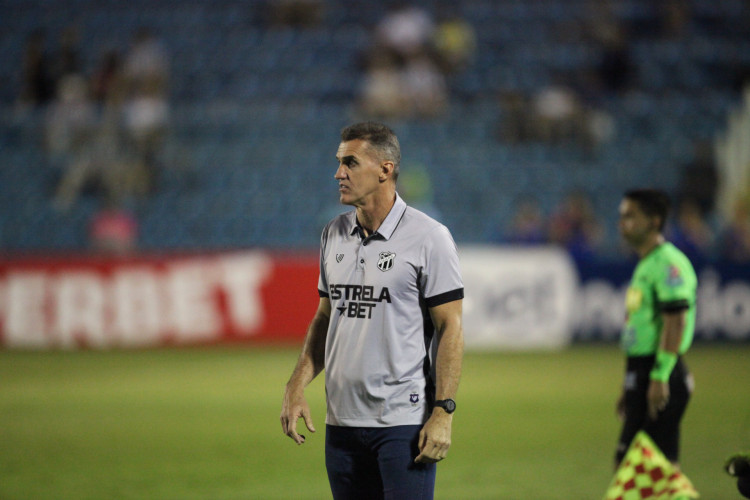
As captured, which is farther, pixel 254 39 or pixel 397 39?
pixel 254 39

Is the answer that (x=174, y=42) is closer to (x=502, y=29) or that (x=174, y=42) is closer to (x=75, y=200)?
(x=75, y=200)

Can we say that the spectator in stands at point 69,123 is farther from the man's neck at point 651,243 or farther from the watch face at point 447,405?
the watch face at point 447,405

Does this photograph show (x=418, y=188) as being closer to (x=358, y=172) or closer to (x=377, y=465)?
(x=358, y=172)

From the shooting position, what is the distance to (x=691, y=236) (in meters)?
18.0

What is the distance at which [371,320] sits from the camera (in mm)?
4480

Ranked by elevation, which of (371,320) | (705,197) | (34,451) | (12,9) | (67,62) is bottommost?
(34,451)

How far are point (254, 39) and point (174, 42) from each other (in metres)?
1.78

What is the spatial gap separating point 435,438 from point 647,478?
2073 mm

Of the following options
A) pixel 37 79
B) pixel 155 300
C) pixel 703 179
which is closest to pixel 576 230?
pixel 703 179

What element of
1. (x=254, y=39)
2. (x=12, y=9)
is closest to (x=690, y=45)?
(x=254, y=39)

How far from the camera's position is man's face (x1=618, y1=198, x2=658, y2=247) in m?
6.64

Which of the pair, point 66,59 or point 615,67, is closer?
point 66,59

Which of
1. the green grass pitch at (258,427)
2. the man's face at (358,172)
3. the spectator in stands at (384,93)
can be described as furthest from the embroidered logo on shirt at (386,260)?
the spectator in stands at (384,93)

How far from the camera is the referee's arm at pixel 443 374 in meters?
4.33
